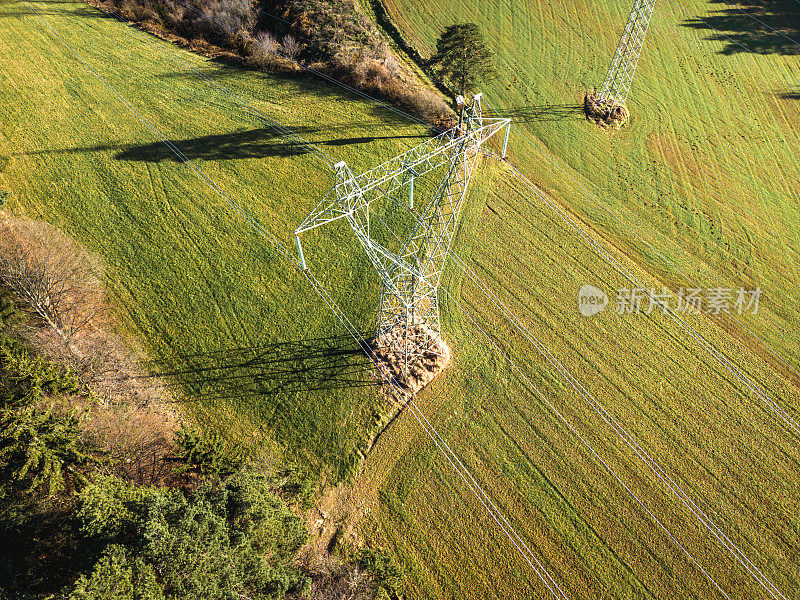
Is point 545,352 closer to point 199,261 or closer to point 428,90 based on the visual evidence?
point 199,261

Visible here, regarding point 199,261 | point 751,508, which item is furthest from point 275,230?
point 751,508

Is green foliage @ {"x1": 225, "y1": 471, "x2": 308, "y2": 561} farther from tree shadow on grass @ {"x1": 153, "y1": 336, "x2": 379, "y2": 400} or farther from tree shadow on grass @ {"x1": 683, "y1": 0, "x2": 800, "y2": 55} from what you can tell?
tree shadow on grass @ {"x1": 683, "y1": 0, "x2": 800, "y2": 55}

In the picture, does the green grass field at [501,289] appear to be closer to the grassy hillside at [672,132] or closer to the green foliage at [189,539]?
the grassy hillside at [672,132]

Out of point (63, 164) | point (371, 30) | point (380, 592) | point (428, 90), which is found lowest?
point (380, 592)

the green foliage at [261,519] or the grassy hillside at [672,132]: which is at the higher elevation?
the grassy hillside at [672,132]

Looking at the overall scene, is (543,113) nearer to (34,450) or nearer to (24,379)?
(24,379)

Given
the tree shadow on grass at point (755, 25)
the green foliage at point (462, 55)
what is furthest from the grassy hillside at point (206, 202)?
the tree shadow on grass at point (755, 25)

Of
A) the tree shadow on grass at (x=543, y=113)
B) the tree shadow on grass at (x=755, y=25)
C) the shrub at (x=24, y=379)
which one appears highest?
the tree shadow on grass at (x=755, y=25)

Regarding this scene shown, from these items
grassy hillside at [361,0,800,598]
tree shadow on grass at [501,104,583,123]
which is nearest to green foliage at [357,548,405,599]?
grassy hillside at [361,0,800,598]
